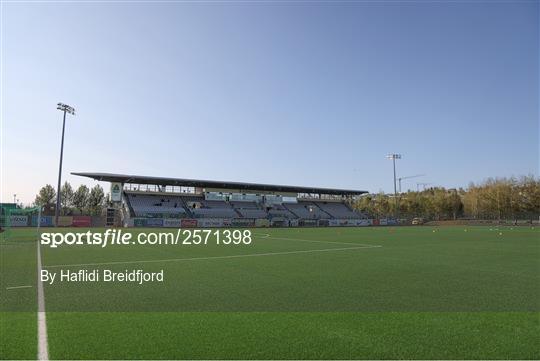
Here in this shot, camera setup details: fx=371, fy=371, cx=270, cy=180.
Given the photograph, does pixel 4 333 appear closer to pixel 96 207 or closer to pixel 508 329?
pixel 508 329

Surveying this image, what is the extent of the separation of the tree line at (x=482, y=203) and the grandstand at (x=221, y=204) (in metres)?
18.7

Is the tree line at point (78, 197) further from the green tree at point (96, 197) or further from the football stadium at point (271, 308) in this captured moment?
the football stadium at point (271, 308)

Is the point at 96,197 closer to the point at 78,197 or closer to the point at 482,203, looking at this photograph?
the point at 78,197

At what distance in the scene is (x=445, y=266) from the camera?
1127cm

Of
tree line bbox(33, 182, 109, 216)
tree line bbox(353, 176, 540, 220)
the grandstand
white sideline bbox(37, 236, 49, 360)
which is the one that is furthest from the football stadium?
tree line bbox(33, 182, 109, 216)

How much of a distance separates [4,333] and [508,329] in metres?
6.40

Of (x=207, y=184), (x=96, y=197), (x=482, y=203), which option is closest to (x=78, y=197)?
(x=96, y=197)

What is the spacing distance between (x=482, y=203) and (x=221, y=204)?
5690 cm

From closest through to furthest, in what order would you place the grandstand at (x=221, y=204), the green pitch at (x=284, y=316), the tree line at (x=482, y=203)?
1. the green pitch at (x=284, y=316)
2. the grandstand at (x=221, y=204)
3. the tree line at (x=482, y=203)

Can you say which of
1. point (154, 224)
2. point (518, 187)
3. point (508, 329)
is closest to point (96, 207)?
point (154, 224)

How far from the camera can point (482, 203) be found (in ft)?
265

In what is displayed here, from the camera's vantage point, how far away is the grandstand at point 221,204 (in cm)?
5428

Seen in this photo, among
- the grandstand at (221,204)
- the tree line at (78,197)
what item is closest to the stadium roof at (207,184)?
the grandstand at (221,204)

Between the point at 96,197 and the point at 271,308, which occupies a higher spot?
the point at 96,197
